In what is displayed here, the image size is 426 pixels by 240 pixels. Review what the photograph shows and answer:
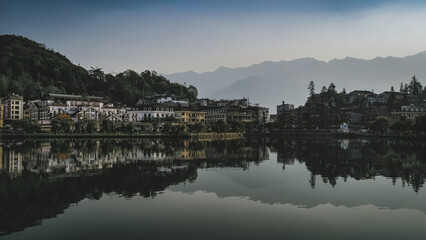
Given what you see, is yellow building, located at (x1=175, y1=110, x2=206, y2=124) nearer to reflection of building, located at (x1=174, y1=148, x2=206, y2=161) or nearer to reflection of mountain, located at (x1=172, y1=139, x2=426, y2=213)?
reflection of building, located at (x1=174, y1=148, x2=206, y2=161)

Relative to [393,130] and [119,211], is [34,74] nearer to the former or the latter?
[393,130]

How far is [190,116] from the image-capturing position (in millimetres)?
91188

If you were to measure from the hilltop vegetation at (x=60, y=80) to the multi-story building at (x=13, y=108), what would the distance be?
9.83 meters

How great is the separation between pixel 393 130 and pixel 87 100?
74.7 meters

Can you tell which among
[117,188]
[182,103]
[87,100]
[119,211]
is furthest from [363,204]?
[182,103]

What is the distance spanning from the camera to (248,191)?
18625mm

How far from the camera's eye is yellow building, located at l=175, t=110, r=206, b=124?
8724 cm

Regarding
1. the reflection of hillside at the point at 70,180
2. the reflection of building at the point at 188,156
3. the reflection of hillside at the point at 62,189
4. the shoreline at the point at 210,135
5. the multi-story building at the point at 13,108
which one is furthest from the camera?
the multi-story building at the point at 13,108

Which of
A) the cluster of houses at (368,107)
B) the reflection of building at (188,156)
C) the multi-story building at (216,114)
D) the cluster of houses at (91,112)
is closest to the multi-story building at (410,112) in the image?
the cluster of houses at (368,107)

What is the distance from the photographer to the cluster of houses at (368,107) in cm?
9444

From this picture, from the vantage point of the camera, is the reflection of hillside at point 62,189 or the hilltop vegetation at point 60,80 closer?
the reflection of hillside at point 62,189

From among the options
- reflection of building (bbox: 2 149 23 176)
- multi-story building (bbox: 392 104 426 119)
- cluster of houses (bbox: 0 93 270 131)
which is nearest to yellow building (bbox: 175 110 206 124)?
cluster of houses (bbox: 0 93 270 131)

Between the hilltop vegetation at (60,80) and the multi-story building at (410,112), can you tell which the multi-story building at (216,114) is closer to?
the hilltop vegetation at (60,80)

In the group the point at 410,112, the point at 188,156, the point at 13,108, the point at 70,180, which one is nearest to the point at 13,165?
the point at 70,180
